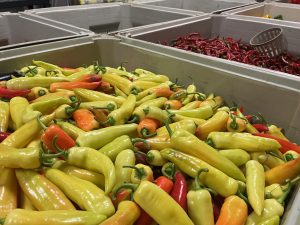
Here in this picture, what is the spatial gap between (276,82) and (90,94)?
105cm

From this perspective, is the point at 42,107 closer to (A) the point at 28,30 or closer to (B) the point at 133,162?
(B) the point at 133,162

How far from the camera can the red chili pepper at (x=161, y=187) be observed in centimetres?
108

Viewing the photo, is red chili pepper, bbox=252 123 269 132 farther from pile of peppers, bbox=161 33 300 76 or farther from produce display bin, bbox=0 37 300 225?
pile of peppers, bbox=161 33 300 76

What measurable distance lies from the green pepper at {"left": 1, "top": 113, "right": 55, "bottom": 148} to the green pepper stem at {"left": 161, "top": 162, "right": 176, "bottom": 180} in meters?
0.60

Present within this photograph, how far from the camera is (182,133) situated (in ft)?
4.31

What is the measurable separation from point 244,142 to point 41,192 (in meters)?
0.91

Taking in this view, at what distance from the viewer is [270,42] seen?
9.03 feet

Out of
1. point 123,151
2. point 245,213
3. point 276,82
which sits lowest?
point 245,213

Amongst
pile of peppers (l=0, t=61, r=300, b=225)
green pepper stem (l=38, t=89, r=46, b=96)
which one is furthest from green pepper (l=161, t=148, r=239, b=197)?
green pepper stem (l=38, t=89, r=46, b=96)

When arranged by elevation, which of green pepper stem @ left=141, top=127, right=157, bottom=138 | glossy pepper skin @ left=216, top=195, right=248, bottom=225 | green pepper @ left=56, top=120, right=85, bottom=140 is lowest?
glossy pepper skin @ left=216, top=195, right=248, bottom=225

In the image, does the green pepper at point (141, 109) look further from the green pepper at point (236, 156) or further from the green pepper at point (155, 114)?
the green pepper at point (236, 156)

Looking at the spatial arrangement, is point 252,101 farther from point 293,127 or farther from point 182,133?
point 182,133

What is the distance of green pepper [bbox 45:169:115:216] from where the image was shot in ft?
3.50

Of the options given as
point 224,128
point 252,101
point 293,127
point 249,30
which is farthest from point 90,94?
point 249,30
